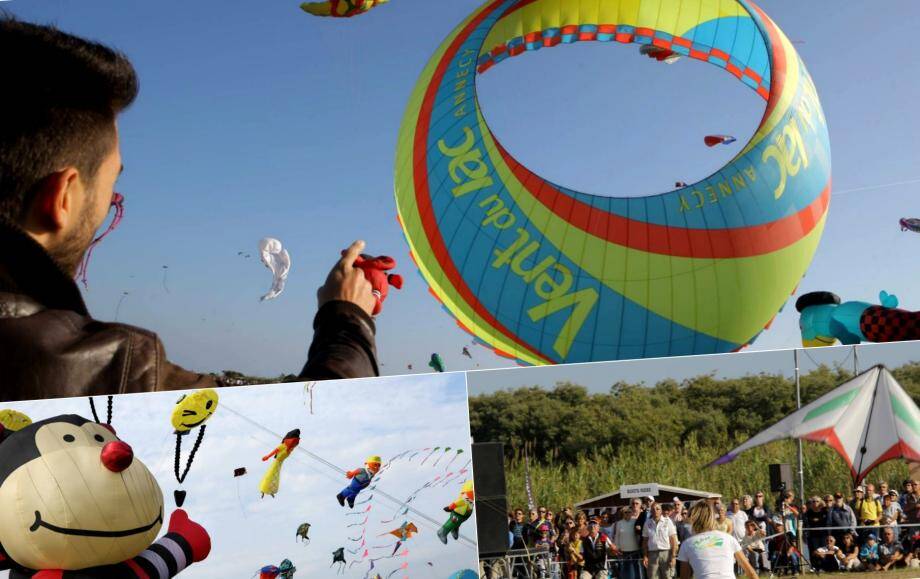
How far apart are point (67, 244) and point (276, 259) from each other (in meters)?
7.92

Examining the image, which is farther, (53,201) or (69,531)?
(69,531)

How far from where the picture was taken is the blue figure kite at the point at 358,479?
659cm

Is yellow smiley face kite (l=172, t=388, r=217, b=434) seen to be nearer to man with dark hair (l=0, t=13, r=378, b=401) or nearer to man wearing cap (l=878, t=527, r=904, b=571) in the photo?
man with dark hair (l=0, t=13, r=378, b=401)

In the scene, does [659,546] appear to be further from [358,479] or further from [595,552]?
[358,479]

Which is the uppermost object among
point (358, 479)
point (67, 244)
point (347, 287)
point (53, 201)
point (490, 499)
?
point (53, 201)

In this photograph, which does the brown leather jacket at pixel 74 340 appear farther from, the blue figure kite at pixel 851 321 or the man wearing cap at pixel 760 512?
the blue figure kite at pixel 851 321

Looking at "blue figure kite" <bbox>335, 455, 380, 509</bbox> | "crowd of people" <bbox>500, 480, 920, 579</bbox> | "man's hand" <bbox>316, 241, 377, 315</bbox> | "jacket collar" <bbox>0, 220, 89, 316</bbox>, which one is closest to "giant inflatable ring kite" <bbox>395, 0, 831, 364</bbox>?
"crowd of people" <bbox>500, 480, 920, 579</bbox>

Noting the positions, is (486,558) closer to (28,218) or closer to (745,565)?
(745,565)

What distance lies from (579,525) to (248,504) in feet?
7.16

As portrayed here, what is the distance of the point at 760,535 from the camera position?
6750 millimetres

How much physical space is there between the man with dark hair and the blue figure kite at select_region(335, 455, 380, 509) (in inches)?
96.5

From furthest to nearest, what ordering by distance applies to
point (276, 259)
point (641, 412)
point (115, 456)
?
1. point (276, 259)
2. point (641, 412)
3. point (115, 456)

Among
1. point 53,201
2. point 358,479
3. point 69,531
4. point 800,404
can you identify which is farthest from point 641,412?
point 53,201

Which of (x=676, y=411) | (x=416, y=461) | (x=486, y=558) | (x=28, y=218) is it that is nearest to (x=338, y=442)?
(x=416, y=461)
